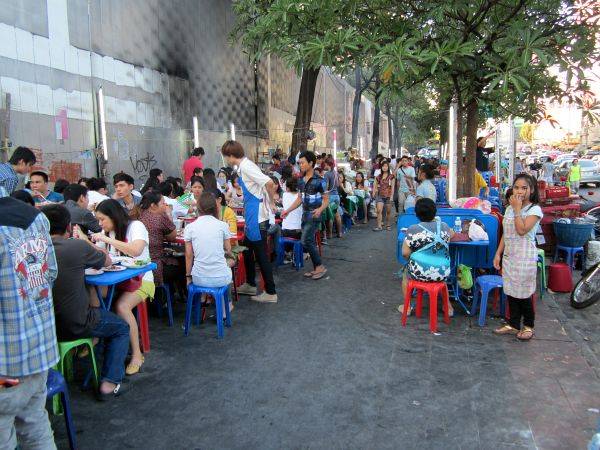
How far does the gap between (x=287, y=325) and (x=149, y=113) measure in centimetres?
737

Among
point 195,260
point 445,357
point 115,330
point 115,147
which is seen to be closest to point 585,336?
point 445,357

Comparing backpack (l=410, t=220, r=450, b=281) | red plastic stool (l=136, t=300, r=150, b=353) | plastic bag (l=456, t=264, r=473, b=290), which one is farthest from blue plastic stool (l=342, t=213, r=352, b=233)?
red plastic stool (l=136, t=300, r=150, b=353)

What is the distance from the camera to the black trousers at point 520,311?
5.16m

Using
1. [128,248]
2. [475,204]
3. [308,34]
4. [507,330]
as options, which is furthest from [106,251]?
[475,204]

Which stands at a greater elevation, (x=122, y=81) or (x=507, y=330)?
(x=122, y=81)

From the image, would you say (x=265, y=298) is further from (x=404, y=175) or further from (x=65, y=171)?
(x=404, y=175)

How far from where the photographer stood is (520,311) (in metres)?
5.24

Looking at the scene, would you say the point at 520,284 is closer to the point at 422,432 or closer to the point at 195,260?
the point at 422,432

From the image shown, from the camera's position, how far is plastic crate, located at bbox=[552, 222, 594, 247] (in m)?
7.78

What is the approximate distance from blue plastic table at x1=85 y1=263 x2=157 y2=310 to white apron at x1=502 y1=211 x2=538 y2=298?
3.40 metres

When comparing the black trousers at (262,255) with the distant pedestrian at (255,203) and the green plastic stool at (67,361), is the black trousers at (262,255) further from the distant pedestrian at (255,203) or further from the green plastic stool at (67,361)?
the green plastic stool at (67,361)

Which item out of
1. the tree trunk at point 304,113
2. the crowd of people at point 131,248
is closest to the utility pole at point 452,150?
the crowd of people at point 131,248

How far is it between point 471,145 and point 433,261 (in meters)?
3.53

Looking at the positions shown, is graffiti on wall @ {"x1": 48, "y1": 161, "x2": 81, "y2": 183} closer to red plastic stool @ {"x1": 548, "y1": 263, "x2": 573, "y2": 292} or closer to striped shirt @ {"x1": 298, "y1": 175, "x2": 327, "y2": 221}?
striped shirt @ {"x1": 298, "y1": 175, "x2": 327, "y2": 221}
